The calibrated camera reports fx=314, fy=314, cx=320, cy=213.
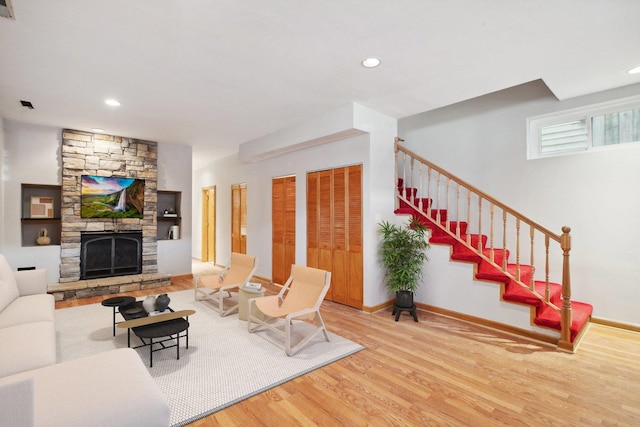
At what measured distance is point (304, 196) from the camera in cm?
563

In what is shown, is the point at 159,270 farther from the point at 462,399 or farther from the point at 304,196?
the point at 462,399

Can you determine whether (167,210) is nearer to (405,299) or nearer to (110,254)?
(110,254)

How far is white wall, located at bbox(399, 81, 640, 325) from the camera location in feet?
12.5

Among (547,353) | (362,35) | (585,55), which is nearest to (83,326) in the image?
(362,35)

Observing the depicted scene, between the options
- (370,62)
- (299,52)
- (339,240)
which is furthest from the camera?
(339,240)

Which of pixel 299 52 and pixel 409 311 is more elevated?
pixel 299 52

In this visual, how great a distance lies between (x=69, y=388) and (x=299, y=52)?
3029 millimetres

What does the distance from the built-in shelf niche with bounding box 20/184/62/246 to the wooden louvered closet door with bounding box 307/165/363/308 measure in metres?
4.66

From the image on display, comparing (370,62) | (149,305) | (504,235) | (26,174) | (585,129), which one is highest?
(370,62)

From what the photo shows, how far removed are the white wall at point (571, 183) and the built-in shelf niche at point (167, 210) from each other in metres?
A: 5.58

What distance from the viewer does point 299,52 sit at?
2984 mm

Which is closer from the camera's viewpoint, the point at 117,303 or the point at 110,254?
the point at 117,303

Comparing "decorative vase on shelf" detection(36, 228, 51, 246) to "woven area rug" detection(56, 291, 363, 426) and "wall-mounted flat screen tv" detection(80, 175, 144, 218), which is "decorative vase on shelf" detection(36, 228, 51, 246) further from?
"woven area rug" detection(56, 291, 363, 426)

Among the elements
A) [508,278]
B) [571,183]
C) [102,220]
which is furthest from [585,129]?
[102,220]
